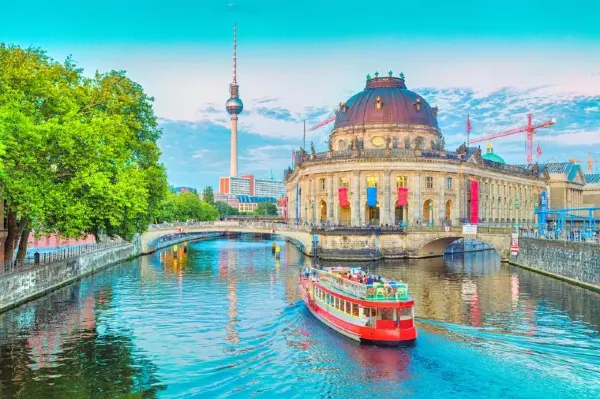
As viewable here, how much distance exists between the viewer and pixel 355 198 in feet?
332

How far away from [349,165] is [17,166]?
64.0 metres

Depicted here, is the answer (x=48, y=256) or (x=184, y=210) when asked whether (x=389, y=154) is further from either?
(x=184, y=210)

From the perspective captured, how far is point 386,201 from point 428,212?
1186 centimetres

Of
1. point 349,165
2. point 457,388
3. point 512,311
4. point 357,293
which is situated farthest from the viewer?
point 349,165

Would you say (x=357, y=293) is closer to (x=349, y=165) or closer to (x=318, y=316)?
(x=318, y=316)

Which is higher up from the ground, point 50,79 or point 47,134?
point 50,79

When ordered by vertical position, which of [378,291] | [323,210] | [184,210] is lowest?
[378,291]

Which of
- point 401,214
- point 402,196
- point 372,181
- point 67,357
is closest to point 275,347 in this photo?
point 67,357

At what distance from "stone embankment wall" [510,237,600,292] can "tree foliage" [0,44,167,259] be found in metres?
42.2

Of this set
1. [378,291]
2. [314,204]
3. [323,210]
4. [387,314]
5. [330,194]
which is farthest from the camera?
[323,210]

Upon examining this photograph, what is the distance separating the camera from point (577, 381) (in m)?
29.1

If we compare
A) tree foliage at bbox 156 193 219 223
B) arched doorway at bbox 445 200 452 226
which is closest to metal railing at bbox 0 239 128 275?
tree foliage at bbox 156 193 219 223

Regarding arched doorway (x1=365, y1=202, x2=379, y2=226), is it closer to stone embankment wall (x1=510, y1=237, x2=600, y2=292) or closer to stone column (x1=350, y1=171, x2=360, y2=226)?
stone column (x1=350, y1=171, x2=360, y2=226)

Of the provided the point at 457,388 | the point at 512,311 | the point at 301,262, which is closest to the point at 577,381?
the point at 457,388
